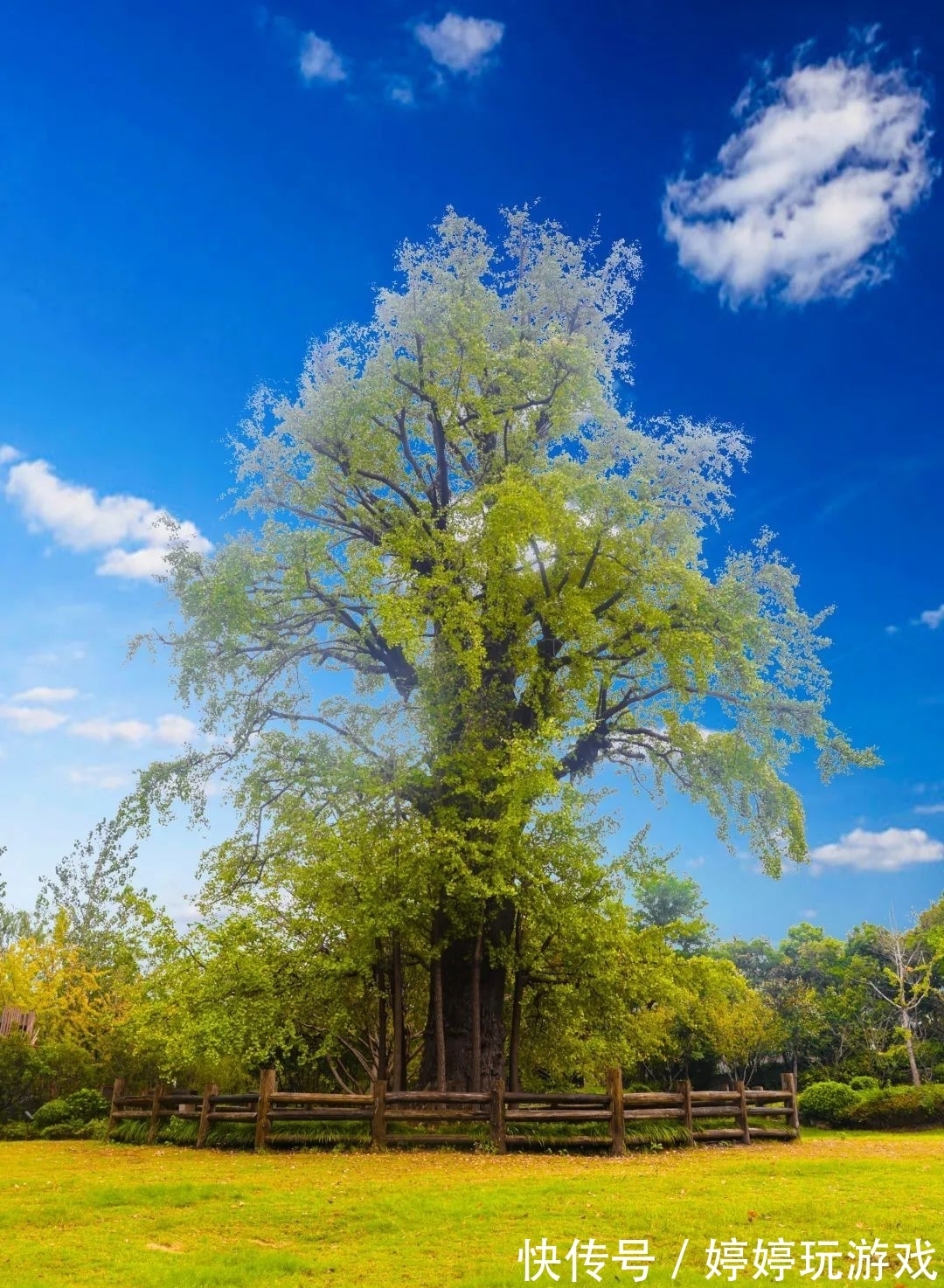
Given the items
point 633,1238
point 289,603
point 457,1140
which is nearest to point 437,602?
point 289,603

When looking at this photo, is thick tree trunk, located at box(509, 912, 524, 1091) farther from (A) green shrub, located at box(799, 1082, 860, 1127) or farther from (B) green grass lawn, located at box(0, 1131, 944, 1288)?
(A) green shrub, located at box(799, 1082, 860, 1127)

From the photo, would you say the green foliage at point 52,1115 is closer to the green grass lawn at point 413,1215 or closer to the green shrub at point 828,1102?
the green grass lawn at point 413,1215

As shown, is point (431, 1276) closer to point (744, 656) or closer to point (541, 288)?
point (744, 656)

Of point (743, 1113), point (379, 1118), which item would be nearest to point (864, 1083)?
point (743, 1113)

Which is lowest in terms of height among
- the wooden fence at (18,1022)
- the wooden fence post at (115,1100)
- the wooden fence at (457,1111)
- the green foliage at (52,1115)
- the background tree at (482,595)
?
the green foliage at (52,1115)

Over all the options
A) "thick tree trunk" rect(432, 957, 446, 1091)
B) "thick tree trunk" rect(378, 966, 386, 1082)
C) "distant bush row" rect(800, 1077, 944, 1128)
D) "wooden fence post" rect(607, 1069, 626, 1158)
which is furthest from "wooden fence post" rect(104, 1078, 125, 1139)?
"distant bush row" rect(800, 1077, 944, 1128)

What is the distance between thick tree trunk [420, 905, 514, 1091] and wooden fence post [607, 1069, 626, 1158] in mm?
2715

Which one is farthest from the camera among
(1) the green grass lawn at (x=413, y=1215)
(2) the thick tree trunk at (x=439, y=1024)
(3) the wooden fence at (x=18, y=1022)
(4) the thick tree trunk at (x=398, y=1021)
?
(3) the wooden fence at (x=18, y=1022)

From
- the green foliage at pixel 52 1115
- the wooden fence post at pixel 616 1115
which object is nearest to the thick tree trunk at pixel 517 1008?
the wooden fence post at pixel 616 1115

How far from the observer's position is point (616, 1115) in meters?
17.2

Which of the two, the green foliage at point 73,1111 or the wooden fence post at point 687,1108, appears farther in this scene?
the green foliage at point 73,1111

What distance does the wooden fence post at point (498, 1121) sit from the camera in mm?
16391

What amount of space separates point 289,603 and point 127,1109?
38.6 feet

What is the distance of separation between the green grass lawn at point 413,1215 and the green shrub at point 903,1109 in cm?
1504
